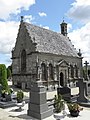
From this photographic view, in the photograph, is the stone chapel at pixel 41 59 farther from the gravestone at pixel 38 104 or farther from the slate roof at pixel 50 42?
the gravestone at pixel 38 104

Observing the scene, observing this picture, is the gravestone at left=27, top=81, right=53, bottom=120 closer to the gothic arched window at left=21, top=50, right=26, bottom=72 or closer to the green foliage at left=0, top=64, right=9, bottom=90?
the green foliage at left=0, top=64, right=9, bottom=90

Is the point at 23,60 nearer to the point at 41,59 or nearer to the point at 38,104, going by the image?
the point at 41,59

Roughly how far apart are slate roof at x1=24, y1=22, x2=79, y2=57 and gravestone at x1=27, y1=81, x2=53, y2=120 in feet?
56.4

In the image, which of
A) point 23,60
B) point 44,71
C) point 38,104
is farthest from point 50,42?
point 38,104

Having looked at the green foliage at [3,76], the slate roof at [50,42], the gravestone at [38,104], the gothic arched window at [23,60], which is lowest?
the gravestone at [38,104]

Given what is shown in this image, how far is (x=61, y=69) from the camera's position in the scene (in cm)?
3478

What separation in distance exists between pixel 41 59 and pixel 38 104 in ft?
58.1

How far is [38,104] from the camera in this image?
527 inches

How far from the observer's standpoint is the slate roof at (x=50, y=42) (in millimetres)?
32375

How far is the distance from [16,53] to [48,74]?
693cm

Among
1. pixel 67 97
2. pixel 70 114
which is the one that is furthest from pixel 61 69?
pixel 70 114

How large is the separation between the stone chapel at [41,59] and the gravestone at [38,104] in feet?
50.4

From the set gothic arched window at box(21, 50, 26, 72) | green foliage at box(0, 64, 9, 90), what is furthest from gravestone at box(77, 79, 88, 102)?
gothic arched window at box(21, 50, 26, 72)

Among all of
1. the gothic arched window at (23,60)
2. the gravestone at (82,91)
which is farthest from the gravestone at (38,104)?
the gothic arched window at (23,60)
